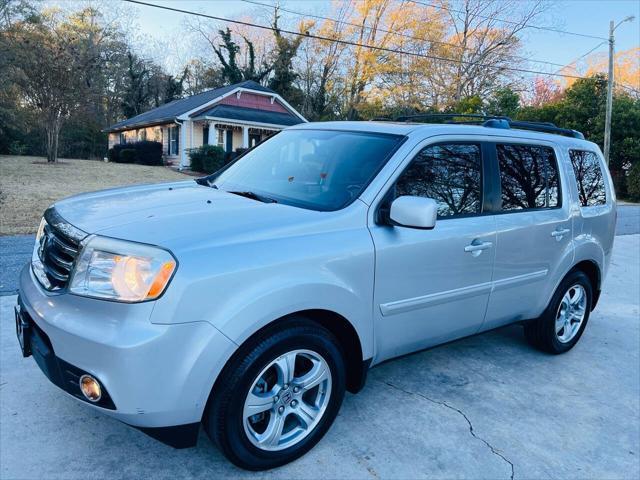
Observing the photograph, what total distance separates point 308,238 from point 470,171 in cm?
147

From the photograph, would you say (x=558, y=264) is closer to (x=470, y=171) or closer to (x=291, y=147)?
(x=470, y=171)

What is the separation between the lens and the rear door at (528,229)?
361cm

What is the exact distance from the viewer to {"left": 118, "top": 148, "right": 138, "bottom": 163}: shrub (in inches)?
1112

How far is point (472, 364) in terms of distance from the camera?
4086mm

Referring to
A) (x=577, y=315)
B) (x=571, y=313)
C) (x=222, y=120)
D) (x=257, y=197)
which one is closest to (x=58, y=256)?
(x=257, y=197)

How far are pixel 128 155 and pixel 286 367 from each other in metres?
28.3

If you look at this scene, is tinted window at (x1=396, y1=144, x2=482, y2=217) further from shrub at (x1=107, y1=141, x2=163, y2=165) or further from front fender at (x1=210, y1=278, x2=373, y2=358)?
shrub at (x1=107, y1=141, x2=163, y2=165)

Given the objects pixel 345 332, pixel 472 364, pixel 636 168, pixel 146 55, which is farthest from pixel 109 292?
pixel 146 55

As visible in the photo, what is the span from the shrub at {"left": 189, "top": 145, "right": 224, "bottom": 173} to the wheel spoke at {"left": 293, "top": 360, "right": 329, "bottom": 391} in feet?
72.3

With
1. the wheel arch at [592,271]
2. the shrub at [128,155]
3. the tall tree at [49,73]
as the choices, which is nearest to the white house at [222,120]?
the shrub at [128,155]

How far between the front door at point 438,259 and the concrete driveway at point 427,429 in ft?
1.50

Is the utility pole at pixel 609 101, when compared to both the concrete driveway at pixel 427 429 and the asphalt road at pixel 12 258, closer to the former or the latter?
the concrete driveway at pixel 427 429

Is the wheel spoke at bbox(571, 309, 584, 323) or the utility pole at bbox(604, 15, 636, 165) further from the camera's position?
the utility pole at bbox(604, 15, 636, 165)

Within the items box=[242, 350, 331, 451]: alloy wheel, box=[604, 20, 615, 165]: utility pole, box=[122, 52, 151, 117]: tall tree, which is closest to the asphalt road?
box=[242, 350, 331, 451]: alloy wheel
